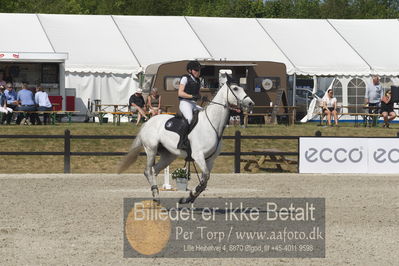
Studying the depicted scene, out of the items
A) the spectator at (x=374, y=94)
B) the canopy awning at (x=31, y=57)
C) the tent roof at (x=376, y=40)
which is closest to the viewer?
the canopy awning at (x=31, y=57)

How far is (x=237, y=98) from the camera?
51.8 ft

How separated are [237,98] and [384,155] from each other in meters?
10.5

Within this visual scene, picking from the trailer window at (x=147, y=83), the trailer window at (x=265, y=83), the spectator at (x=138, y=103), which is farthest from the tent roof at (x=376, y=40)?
the spectator at (x=138, y=103)

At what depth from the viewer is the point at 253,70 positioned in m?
37.9

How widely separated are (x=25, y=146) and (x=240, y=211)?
14.5 metres

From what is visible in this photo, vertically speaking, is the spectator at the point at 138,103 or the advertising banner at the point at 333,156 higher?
the spectator at the point at 138,103

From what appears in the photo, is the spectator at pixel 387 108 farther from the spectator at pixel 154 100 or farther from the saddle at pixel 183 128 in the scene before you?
the saddle at pixel 183 128

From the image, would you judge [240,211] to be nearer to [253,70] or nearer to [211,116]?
[211,116]

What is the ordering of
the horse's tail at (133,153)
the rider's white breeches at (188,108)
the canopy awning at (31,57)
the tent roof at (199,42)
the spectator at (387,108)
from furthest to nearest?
1. the tent roof at (199,42)
2. the canopy awning at (31,57)
3. the spectator at (387,108)
4. the horse's tail at (133,153)
5. the rider's white breeches at (188,108)

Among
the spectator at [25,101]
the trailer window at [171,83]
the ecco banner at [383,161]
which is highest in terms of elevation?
the trailer window at [171,83]

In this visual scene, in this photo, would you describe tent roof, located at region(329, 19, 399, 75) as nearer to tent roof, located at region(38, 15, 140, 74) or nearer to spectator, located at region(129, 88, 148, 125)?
tent roof, located at region(38, 15, 140, 74)

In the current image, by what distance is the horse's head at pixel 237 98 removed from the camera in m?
15.7

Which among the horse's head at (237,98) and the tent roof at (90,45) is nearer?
the horse's head at (237,98)

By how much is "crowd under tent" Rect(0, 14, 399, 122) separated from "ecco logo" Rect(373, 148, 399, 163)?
515 inches
